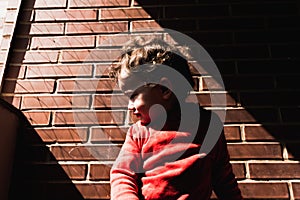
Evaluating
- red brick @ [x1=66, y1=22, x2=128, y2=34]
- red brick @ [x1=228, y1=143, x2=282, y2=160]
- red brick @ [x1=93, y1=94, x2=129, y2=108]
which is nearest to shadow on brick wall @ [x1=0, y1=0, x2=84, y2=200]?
red brick @ [x1=93, y1=94, x2=129, y2=108]

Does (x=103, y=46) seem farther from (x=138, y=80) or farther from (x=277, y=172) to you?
(x=277, y=172)

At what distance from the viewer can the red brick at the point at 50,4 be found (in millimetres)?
1837

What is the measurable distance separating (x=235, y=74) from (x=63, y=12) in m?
0.98

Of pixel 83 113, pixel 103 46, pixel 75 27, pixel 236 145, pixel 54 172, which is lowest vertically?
pixel 54 172

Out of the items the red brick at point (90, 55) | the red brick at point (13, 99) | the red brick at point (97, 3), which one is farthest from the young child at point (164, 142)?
the red brick at point (13, 99)

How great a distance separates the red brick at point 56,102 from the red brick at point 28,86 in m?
0.04

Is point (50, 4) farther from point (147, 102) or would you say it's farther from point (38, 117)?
point (147, 102)

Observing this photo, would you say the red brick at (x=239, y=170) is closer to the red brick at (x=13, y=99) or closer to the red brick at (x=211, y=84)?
the red brick at (x=211, y=84)

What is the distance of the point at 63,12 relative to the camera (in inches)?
71.8

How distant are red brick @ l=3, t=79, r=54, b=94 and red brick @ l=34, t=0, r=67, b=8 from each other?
0.45m

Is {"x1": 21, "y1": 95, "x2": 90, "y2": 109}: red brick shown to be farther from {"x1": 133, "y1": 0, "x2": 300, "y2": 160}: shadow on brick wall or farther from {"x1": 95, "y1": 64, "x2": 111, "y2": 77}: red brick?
{"x1": 133, "y1": 0, "x2": 300, "y2": 160}: shadow on brick wall

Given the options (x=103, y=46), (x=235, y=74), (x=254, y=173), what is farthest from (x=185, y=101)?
(x=103, y=46)

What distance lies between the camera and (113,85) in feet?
5.45

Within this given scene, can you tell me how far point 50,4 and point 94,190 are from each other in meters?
1.05
